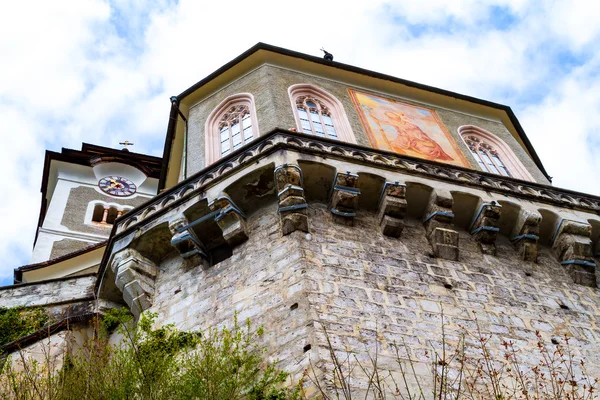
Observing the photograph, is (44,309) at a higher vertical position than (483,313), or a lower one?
higher

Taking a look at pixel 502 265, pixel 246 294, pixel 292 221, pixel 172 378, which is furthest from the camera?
pixel 502 265

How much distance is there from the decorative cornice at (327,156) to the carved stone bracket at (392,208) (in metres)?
0.48

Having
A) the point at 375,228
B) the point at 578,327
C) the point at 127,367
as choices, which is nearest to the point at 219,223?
the point at 375,228

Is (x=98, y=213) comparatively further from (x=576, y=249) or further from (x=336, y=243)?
(x=576, y=249)

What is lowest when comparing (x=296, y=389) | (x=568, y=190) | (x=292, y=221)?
(x=296, y=389)

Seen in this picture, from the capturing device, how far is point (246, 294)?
867 centimetres

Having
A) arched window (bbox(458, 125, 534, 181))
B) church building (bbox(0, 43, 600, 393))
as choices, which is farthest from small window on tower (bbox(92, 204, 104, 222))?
arched window (bbox(458, 125, 534, 181))

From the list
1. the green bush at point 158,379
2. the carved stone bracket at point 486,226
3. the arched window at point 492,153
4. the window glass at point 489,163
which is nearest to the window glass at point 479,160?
the arched window at point 492,153

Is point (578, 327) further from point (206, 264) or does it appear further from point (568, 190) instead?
point (206, 264)

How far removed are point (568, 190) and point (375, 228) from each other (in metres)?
3.98

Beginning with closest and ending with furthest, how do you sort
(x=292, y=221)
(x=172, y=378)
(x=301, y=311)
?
(x=172, y=378), (x=301, y=311), (x=292, y=221)

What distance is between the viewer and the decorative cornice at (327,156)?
10375 mm

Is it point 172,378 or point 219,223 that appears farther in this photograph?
→ point 219,223

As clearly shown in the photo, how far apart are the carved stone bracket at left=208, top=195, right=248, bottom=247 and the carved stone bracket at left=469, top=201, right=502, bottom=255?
3.36 meters
